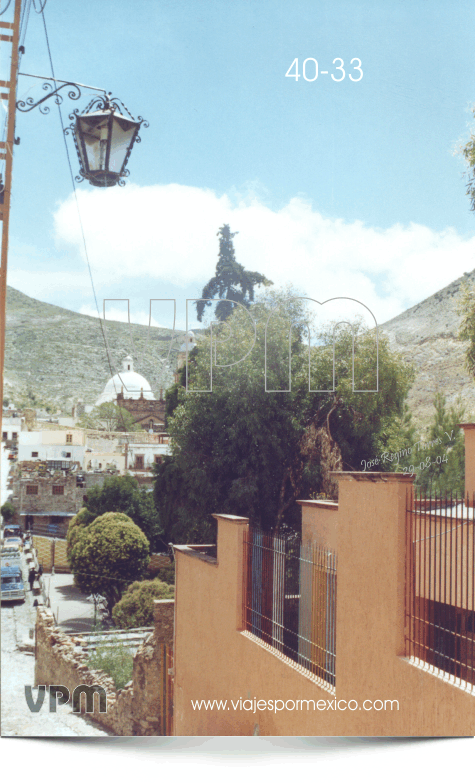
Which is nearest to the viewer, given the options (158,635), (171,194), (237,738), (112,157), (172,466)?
(112,157)

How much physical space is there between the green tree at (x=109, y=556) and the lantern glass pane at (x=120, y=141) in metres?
3.67

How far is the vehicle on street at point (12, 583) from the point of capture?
5.45 metres

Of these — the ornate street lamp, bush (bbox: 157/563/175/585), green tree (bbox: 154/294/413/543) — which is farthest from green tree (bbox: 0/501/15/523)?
the ornate street lamp

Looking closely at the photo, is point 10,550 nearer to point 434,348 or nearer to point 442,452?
point 442,452

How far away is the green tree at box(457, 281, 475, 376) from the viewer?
6480 millimetres

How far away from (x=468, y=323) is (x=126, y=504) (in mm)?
4188

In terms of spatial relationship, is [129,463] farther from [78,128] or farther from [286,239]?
[78,128]

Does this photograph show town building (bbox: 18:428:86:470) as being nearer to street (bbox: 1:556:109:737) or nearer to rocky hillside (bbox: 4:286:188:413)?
rocky hillside (bbox: 4:286:188:413)

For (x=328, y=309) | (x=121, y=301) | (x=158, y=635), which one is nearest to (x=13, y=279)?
(x=121, y=301)

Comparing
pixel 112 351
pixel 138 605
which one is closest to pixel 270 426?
pixel 112 351

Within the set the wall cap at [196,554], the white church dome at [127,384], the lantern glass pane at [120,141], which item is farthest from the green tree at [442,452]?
the lantern glass pane at [120,141]

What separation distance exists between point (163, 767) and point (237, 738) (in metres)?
0.56

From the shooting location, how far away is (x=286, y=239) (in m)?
5.88

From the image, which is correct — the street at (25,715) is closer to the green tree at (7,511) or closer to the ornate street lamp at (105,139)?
the green tree at (7,511)
